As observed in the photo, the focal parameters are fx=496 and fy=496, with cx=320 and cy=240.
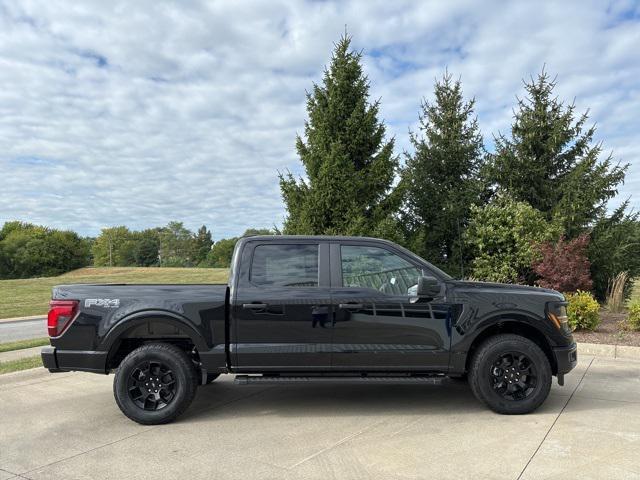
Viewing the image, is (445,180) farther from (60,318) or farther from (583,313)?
(60,318)

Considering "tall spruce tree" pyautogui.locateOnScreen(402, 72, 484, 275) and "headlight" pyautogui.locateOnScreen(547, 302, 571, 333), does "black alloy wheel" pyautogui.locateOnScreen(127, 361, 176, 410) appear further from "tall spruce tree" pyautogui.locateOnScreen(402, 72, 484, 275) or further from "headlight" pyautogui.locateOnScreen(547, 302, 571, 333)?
"tall spruce tree" pyautogui.locateOnScreen(402, 72, 484, 275)

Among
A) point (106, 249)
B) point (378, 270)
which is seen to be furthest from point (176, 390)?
point (106, 249)

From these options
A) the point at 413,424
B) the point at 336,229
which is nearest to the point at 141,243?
the point at 336,229

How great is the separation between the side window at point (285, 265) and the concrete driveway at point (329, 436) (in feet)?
4.44

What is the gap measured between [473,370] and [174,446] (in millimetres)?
2876

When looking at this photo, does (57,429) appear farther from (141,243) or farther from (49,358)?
(141,243)

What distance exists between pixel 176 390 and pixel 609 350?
6344mm

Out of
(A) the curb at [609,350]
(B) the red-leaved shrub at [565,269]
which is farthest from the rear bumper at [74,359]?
(B) the red-leaved shrub at [565,269]

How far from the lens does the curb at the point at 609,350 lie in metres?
7.34

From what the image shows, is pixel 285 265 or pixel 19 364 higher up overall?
pixel 285 265

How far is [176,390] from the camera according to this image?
4836 mm

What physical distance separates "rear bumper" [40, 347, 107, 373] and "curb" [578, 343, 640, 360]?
6.85 m

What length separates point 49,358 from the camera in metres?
4.84

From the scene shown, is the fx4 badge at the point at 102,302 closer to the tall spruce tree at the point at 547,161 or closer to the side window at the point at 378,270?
the side window at the point at 378,270
